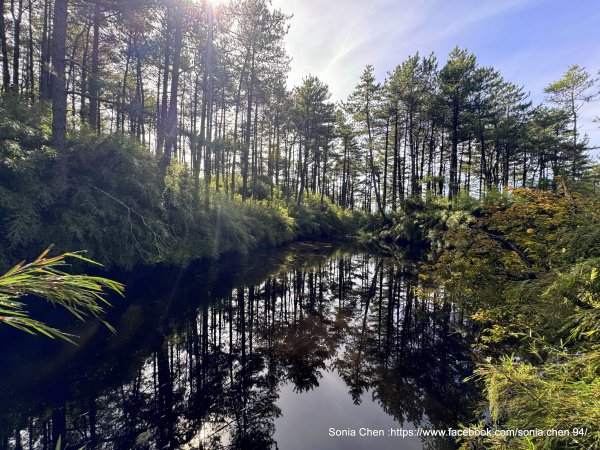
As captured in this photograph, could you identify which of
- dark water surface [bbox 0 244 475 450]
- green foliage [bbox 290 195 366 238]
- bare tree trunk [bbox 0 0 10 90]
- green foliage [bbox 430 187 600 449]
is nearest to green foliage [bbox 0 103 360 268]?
dark water surface [bbox 0 244 475 450]

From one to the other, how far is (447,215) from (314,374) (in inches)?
695

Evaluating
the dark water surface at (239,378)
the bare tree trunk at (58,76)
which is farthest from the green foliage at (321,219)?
the bare tree trunk at (58,76)

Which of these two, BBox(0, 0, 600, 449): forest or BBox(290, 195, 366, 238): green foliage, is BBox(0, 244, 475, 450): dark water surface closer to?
BBox(0, 0, 600, 449): forest

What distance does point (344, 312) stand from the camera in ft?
27.5

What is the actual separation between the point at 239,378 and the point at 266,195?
27029 mm

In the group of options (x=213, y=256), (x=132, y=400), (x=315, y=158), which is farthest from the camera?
(x=315, y=158)

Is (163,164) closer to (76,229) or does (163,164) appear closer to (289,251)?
(76,229)

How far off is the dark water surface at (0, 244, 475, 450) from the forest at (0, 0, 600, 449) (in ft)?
0.66

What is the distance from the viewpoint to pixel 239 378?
491cm

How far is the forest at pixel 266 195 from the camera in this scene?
2223 mm

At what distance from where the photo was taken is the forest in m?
2.22

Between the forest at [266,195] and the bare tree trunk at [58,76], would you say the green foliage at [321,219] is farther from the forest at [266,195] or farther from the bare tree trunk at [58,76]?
A: the bare tree trunk at [58,76]

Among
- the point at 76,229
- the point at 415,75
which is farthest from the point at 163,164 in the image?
the point at 415,75

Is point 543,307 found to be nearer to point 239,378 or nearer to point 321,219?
point 239,378
